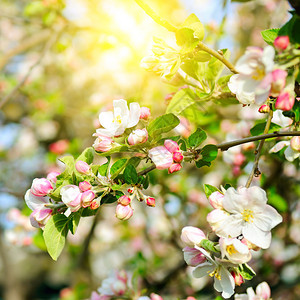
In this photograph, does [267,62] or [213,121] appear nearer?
[267,62]

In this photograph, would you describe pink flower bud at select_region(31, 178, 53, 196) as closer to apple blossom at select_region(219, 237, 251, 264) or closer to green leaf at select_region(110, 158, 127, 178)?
green leaf at select_region(110, 158, 127, 178)

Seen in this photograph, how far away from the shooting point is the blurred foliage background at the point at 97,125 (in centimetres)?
181

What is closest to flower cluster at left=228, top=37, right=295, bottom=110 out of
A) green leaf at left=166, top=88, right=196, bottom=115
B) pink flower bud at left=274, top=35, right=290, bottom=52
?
pink flower bud at left=274, top=35, right=290, bottom=52

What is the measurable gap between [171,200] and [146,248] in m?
2.10

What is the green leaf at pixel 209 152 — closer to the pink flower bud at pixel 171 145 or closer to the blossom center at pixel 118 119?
the pink flower bud at pixel 171 145

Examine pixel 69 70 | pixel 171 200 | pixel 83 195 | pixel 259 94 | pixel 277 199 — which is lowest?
pixel 69 70

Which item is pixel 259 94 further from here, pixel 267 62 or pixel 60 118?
pixel 60 118

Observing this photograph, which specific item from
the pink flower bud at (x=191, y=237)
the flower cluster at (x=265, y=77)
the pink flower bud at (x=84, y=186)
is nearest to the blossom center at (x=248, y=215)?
the pink flower bud at (x=191, y=237)

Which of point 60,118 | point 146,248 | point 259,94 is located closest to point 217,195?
point 259,94

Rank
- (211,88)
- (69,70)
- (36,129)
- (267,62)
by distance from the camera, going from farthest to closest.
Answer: (36,129) < (69,70) < (211,88) < (267,62)

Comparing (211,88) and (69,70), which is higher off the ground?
(211,88)

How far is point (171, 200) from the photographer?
2.04 m

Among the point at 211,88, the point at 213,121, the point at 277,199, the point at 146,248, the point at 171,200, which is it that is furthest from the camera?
the point at 146,248

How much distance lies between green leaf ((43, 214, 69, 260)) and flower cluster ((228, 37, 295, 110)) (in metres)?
0.46
